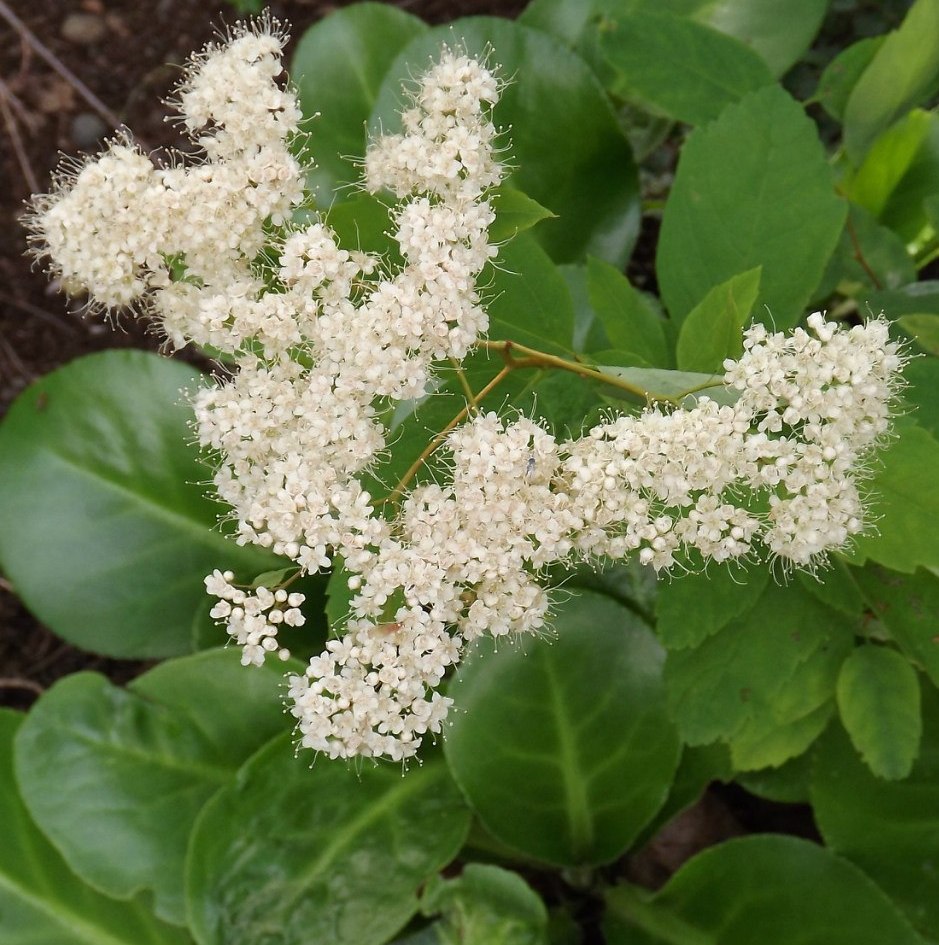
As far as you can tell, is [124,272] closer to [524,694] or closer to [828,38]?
[524,694]

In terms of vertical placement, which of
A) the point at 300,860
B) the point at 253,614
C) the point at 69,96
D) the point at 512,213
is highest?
the point at 512,213

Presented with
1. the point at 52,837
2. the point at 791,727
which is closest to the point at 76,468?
the point at 52,837

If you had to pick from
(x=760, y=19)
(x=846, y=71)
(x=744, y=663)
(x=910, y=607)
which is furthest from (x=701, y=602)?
(x=760, y=19)

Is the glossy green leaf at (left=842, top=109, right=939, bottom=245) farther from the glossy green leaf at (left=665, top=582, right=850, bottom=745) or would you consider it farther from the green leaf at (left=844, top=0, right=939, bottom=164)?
the glossy green leaf at (left=665, top=582, right=850, bottom=745)

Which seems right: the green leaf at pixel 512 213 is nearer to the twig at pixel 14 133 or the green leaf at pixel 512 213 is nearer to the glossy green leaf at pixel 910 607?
the glossy green leaf at pixel 910 607

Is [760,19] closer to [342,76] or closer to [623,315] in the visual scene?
[342,76]
